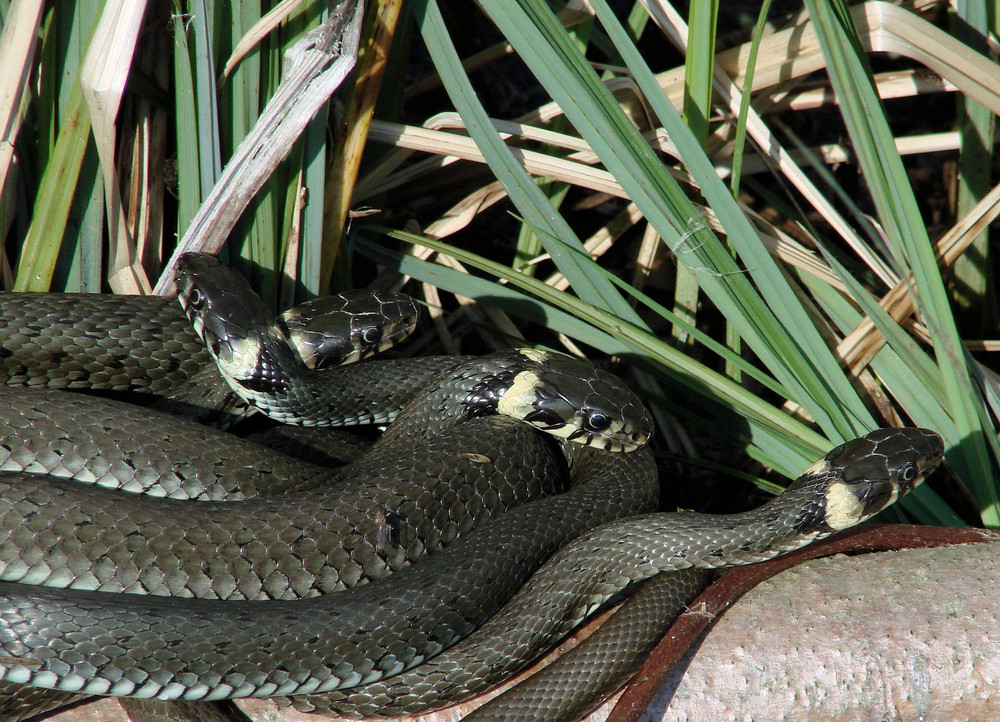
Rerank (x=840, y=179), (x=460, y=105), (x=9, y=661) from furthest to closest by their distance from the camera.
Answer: (x=840, y=179), (x=460, y=105), (x=9, y=661)

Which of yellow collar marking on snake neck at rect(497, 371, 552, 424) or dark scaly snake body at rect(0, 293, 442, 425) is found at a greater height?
dark scaly snake body at rect(0, 293, 442, 425)

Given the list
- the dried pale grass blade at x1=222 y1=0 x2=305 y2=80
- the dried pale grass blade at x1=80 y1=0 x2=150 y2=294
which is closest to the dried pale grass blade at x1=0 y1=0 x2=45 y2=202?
the dried pale grass blade at x1=80 y1=0 x2=150 y2=294

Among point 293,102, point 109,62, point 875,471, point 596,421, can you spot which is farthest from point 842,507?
point 109,62

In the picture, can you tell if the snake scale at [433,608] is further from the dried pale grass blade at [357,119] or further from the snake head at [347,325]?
the dried pale grass blade at [357,119]

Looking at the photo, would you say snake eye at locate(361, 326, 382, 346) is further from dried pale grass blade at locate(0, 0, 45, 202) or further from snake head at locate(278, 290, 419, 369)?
dried pale grass blade at locate(0, 0, 45, 202)

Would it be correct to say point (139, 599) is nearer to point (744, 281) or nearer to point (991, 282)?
point (744, 281)

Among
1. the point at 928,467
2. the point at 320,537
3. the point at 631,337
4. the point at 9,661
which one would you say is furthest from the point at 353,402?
the point at 928,467

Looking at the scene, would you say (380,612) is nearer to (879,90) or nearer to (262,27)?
(262,27)

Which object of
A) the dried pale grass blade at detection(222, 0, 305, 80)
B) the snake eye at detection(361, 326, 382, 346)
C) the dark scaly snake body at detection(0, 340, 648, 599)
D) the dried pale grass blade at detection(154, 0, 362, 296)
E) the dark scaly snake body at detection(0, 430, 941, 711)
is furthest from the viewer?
the snake eye at detection(361, 326, 382, 346)
